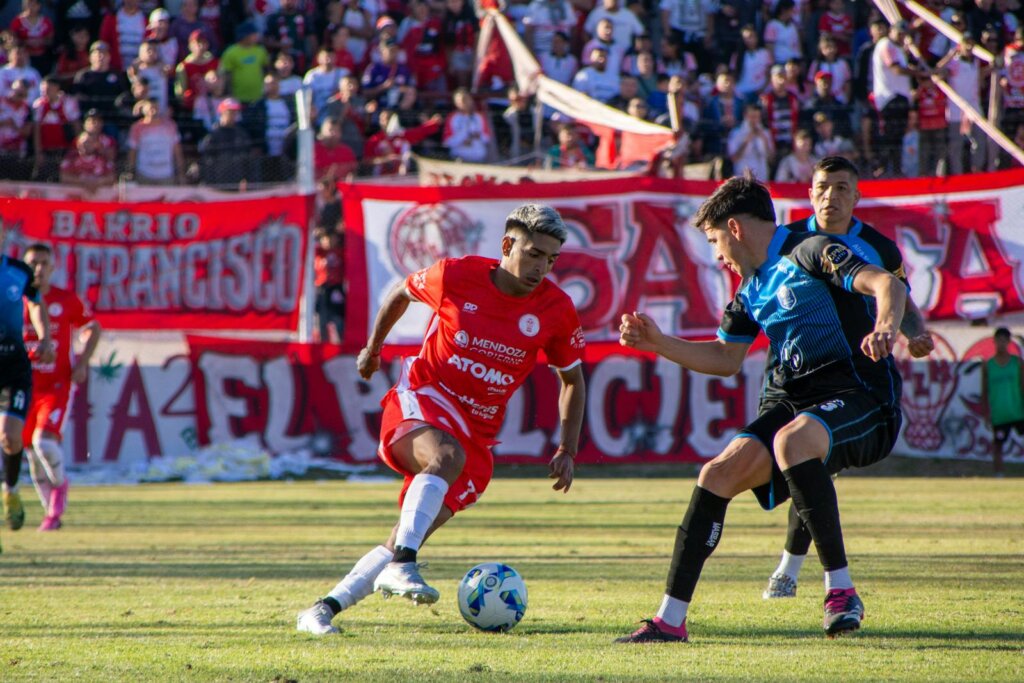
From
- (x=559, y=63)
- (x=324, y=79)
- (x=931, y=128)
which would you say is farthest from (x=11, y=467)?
(x=931, y=128)

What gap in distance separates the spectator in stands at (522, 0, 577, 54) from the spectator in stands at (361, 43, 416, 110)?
7.13 feet

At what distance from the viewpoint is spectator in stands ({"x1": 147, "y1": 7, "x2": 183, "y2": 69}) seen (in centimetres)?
1998

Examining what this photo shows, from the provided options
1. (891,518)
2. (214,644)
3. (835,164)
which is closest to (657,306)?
(891,518)

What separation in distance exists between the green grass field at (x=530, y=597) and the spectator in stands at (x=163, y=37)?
858 cm

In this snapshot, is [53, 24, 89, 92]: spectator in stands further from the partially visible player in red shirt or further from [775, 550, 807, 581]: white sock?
[775, 550, 807, 581]: white sock

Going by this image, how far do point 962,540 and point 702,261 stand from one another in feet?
28.1

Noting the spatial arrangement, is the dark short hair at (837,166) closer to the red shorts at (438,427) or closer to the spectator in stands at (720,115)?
the red shorts at (438,427)

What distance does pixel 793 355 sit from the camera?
6.38 m

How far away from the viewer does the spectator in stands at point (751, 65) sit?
68.9 ft

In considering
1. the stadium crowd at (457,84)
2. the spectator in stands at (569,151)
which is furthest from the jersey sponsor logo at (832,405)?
the spectator in stands at (569,151)

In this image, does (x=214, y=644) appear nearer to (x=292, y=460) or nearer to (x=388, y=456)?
(x=388, y=456)

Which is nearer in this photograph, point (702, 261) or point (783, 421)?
point (783, 421)

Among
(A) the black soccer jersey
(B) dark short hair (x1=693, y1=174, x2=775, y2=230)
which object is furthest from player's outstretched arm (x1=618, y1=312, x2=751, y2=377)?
(B) dark short hair (x1=693, y1=174, x2=775, y2=230)

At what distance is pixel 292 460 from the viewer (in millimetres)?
18078
